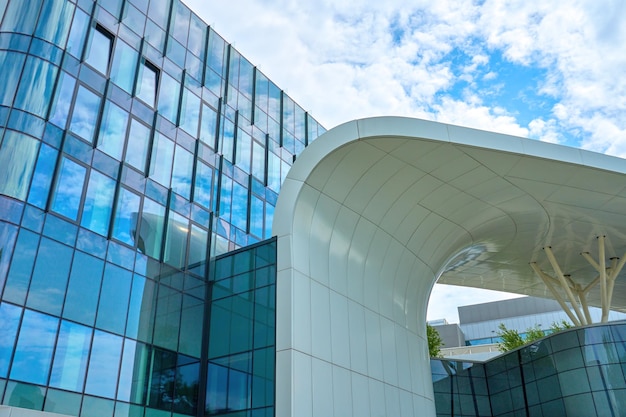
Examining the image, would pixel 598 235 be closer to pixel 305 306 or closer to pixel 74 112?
pixel 305 306

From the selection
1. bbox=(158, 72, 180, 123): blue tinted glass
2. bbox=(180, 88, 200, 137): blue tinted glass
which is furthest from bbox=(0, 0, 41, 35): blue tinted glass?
bbox=(180, 88, 200, 137): blue tinted glass

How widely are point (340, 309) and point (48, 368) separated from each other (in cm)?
934

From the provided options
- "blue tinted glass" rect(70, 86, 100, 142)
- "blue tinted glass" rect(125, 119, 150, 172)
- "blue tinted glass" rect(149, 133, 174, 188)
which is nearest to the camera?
"blue tinted glass" rect(70, 86, 100, 142)

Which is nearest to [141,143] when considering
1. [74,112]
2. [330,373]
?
[74,112]

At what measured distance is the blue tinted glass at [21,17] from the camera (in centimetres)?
1880

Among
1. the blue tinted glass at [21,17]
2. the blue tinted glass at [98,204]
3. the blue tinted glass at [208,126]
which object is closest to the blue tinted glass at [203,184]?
the blue tinted glass at [208,126]

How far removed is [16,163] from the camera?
675 inches

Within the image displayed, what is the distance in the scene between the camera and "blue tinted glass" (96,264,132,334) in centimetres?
1838

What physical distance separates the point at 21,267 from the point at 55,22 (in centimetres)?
846

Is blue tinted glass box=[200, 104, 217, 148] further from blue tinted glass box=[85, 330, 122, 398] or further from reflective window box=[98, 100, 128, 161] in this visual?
blue tinted glass box=[85, 330, 122, 398]

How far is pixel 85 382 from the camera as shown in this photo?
17141mm

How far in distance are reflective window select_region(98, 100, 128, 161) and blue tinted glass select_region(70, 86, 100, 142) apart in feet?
1.13

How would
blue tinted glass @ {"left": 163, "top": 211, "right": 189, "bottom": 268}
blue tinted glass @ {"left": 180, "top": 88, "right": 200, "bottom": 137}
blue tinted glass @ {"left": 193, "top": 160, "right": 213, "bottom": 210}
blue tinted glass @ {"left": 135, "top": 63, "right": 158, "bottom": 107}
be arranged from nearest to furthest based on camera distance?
1. blue tinted glass @ {"left": 163, "top": 211, "right": 189, "bottom": 268}
2. blue tinted glass @ {"left": 135, "top": 63, "right": 158, "bottom": 107}
3. blue tinted glass @ {"left": 193, "top": 160, "right": 213, "bottom": 210}
4. blue tinted glass @ {"left": 180, "top": 88, "right": 200, "bottom": 137}

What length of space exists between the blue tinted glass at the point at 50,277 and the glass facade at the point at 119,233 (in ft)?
0.13
